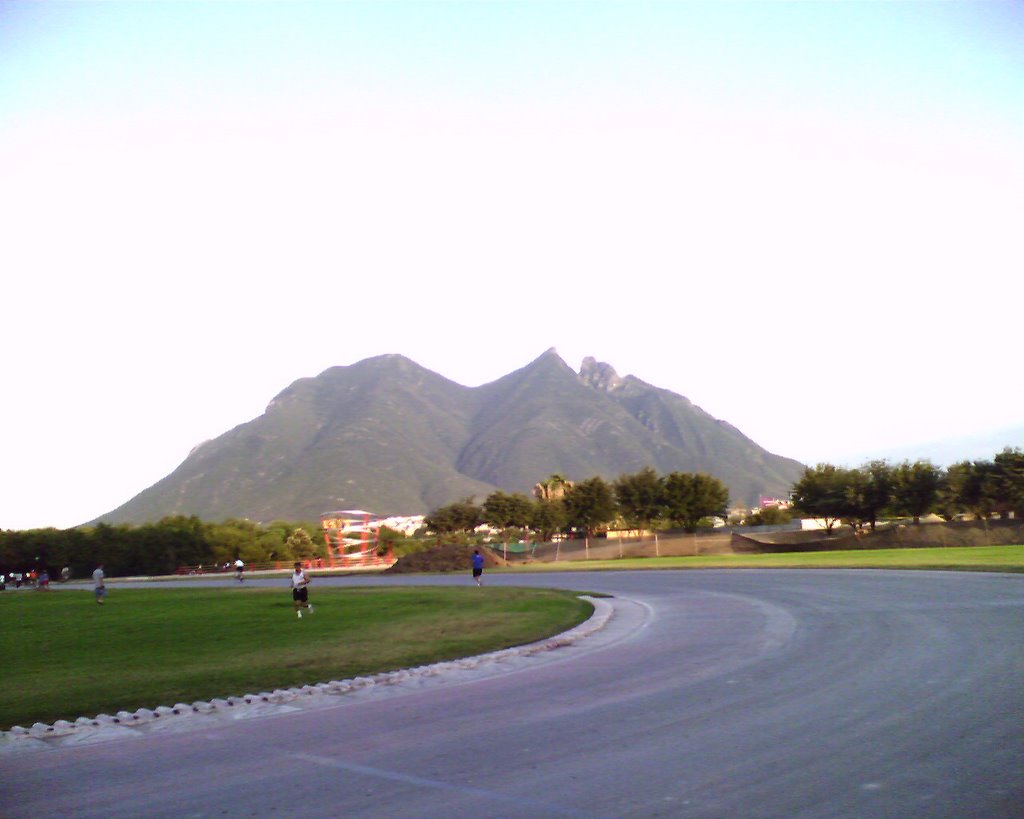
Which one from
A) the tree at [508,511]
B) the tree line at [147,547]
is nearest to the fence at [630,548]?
the tree at [508,511]

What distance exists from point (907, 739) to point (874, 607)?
1231 cm

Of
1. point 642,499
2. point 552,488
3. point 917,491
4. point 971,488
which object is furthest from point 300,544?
point 971,488

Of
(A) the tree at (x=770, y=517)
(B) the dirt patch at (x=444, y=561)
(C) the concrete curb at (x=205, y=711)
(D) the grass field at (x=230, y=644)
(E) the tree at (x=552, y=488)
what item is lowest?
(B) the dirt patch at (x=444, y=561)

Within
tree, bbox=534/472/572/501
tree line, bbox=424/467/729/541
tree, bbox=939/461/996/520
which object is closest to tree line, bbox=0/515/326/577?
tree line, bbox=424/467/729/541

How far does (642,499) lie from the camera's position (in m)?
89.9

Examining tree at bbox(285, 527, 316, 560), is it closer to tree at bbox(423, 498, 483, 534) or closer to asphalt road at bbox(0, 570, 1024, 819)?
tree at bbox(423, 498, 483, 534)

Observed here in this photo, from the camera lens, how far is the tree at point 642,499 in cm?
8919

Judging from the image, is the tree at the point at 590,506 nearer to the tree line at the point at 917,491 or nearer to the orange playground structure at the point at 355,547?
the orange playground structure at the point at 355,547

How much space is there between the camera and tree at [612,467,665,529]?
89188mm

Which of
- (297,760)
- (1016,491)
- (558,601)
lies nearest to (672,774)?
(297,760)

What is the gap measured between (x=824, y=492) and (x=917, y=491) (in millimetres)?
7298

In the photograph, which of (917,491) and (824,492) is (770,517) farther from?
(917,491)

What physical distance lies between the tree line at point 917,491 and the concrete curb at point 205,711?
61.2 m

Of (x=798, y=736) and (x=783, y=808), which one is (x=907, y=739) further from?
(x=783, y=808)
